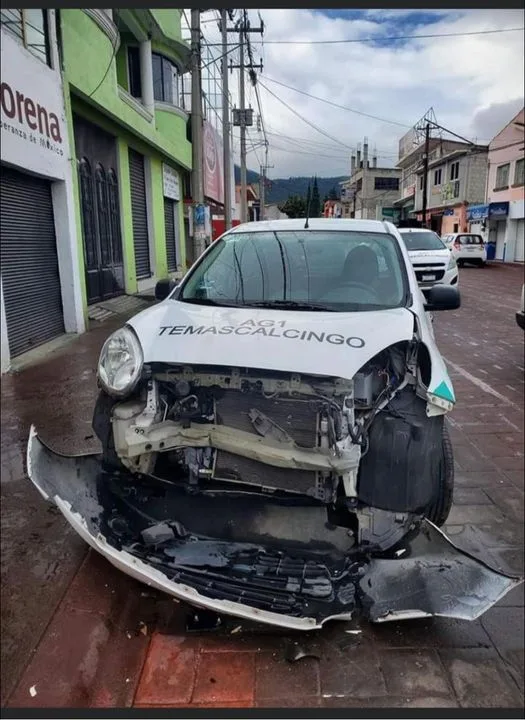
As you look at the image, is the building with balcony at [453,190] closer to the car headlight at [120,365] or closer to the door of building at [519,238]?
the door of building at [519,238]

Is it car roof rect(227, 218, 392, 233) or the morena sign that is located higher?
the morena sign

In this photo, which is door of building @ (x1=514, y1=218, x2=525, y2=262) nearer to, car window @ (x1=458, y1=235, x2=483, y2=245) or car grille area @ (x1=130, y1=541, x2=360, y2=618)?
car window @ (x1=458, y1=235, x2=483, y2=245)

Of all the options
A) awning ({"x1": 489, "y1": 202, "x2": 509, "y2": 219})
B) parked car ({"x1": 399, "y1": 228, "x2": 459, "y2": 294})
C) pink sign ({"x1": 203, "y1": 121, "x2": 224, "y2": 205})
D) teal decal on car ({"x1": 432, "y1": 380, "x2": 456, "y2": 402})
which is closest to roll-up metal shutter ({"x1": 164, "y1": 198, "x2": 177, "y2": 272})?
teal decal on car ({"x1": 432, "y1": 380, "x2": 456, "y2": 402})

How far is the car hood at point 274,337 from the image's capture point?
194cm

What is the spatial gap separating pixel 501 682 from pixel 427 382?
3.64 ft

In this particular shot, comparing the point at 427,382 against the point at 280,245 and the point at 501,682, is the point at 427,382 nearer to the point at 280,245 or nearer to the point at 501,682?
the point at 501,682

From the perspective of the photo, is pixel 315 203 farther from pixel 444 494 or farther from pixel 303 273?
pixel 444 494

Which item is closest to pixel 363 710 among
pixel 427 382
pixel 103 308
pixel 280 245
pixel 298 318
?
pixel 427 382

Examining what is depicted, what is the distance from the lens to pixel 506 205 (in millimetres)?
23906

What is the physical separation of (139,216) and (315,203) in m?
1.10

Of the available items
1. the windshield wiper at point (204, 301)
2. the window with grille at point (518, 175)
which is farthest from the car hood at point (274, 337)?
the window with grille at point (518, 175)

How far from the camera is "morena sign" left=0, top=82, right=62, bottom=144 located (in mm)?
1128

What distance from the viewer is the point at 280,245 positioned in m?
3.17

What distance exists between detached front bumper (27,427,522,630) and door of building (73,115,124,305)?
766mm
